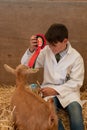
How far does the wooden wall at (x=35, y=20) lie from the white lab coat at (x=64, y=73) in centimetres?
48

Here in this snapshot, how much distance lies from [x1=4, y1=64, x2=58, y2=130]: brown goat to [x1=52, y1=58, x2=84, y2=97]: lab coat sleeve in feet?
1.19

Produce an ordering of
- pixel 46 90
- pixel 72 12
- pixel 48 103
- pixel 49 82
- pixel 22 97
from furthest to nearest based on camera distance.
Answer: pixel 72 12 < pixel 49 82 < pixel 46 90 < pixel 22 97 < pixel 48 103

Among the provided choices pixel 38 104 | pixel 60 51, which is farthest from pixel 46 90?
pixel 38 104

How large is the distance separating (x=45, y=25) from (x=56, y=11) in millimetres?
152

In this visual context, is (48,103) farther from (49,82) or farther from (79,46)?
(79,46)

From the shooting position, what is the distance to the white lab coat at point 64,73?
2082 mm

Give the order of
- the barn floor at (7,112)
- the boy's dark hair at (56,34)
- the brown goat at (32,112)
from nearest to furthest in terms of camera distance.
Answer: the brown goat at (32,112)
the barn floor at (7,112)
the boy's dark hair at (56,34)

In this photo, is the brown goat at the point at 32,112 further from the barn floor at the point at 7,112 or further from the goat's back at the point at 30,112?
the barn floor at the point at 7,112

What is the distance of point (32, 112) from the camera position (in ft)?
5.32

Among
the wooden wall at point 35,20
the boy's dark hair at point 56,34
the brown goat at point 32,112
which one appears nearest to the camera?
the brown goat at point 32,112

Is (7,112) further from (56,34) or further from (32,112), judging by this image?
(56,34)

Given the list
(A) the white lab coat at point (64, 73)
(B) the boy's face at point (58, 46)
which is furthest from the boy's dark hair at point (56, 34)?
(A) the white lab coat at point (64, 73)

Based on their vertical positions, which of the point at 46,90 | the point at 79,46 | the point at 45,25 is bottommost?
the point at 46,90

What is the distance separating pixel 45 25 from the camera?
2.65 metres
